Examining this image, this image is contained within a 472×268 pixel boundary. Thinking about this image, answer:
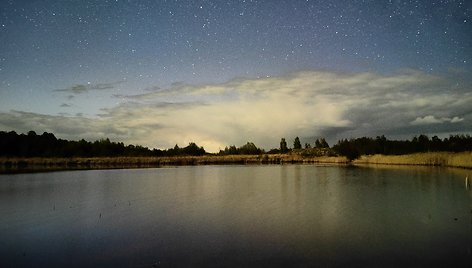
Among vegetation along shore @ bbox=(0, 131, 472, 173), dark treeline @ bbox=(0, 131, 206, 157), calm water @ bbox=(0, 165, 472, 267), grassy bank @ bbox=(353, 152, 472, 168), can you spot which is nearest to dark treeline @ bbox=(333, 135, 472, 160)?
vegetation along shore @ bbox=(0, 131, 472, 173)

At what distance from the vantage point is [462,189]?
29141 millimetres

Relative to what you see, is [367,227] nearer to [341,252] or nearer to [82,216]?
[341,252]

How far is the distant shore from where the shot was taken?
61.2 metres

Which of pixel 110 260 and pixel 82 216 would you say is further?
pixel 82 216

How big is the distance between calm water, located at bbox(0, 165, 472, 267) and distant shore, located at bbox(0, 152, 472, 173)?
119 ft

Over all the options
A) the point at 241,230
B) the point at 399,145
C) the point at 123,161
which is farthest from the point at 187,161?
the point at 241,230

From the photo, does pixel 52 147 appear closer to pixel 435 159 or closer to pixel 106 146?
pixel 106 146

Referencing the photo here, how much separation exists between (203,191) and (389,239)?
799 inches

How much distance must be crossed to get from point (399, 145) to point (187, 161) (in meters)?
65.3

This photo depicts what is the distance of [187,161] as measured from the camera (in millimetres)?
118375

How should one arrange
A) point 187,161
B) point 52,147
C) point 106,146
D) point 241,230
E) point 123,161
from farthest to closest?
1. point 106,146
2. point 52,147
3. point 187,161
4. point 123,161
5. point 241,230

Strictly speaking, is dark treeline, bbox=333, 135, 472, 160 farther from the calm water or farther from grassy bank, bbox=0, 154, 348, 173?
the calm water

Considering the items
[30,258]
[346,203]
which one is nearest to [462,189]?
[346,203]

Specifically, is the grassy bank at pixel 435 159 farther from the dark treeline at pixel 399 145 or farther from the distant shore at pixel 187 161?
the dark treeline at pixel 399 145
